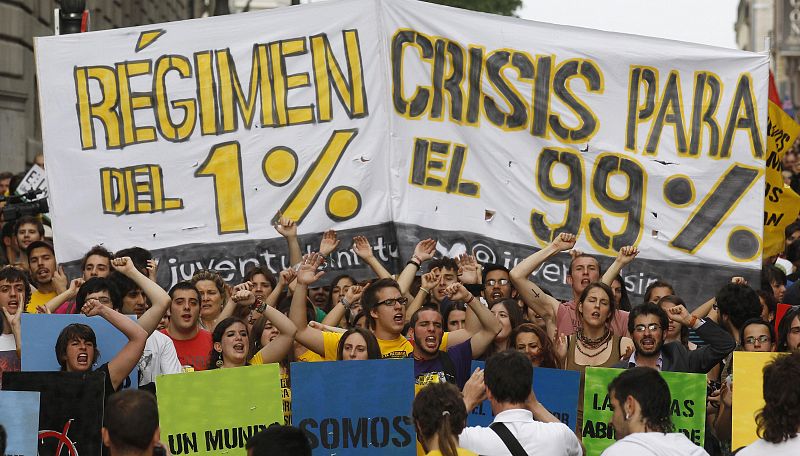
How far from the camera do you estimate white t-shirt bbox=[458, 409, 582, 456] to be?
612 cm

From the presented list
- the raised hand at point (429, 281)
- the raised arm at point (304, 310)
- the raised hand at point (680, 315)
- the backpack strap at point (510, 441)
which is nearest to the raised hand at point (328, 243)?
the raised arm at point (304, 310)

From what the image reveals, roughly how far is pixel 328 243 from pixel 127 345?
250cm

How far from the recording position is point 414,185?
33.6 feet

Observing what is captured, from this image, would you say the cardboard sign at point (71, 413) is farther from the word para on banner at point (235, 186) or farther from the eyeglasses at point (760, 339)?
the eyeglasses at point (760, 339)

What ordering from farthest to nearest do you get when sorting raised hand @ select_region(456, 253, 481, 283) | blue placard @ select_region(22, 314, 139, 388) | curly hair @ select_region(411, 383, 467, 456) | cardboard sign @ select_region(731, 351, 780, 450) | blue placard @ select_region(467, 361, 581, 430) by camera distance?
raised hand @ select_region(456, 253, 481, 283)
blue placard @ select_region(22, 314, 139, 388)
blue placard @ select_region(467, 361, 581, 430)
cardboard sign @ select_region(731, 351, 780, 450)
curly hair @ select_region(411, 383, 467, 456)

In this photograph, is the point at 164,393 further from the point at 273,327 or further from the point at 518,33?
the point at 518,33

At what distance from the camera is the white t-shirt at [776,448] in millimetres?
5660

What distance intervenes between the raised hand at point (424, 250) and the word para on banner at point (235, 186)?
1.82 ft

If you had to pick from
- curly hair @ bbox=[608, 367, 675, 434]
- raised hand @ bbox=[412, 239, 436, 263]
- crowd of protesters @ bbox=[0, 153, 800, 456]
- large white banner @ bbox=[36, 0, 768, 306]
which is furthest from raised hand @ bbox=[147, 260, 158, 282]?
curly hair @ bbox=[608, 367, 675, 434]

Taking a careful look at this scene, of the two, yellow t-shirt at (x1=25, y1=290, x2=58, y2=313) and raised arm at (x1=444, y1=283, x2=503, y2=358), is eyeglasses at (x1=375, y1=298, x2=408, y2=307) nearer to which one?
raised arm at (x1=444, y1=283, x2=503, y2=358)

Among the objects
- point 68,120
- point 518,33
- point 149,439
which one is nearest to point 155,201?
point 68,120

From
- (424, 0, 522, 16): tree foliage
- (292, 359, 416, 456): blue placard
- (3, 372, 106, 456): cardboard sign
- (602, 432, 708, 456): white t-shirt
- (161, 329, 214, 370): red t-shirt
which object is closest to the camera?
(602, 432, 708, 456): white t-shirt

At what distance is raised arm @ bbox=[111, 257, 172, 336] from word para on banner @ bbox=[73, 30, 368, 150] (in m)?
2.16

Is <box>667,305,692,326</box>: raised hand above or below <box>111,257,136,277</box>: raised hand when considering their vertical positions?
below
